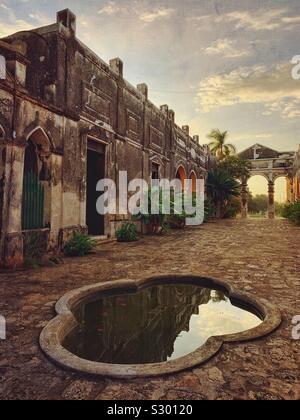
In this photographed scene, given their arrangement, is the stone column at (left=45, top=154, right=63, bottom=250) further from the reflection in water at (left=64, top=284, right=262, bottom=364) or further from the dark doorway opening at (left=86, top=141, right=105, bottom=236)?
the reflection in water at (left=64, top=284, right=262, bottom=364)

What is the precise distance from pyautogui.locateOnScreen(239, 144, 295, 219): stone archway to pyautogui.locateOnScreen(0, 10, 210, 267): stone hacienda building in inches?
839

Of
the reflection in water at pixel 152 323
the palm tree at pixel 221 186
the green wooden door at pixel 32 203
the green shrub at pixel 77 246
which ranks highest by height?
the palm tree at pixel 221 186

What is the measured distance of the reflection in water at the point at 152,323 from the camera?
248 centimetres

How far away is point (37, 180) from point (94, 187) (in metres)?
3.03

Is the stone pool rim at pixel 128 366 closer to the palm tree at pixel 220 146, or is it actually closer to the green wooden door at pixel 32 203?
the green wooden door at pixel 32 203

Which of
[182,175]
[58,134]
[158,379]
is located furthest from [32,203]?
[182,175]

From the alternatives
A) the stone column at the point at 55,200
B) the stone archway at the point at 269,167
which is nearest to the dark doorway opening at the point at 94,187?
the stone column at the point at 55,200

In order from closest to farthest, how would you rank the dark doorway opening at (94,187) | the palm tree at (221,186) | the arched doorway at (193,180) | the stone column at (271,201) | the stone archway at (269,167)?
1. the dark doorway opening at (94,187)
2. the arched doorway at (193,180)
3. the palm tree at (221,186)
4. the stone column at (271,201)
5. the stone archway at (269,167)

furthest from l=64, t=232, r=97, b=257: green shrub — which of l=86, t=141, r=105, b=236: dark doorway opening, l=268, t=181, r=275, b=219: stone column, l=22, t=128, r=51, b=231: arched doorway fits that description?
l=268, t=181, r=275, b=219: stone column

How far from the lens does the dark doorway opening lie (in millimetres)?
9242

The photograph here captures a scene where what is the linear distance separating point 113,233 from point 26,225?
386 centimetres

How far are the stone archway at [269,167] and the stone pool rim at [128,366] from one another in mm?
26974

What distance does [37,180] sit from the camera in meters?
6.32

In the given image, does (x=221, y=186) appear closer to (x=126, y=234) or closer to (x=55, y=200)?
(x=126, y=234)
